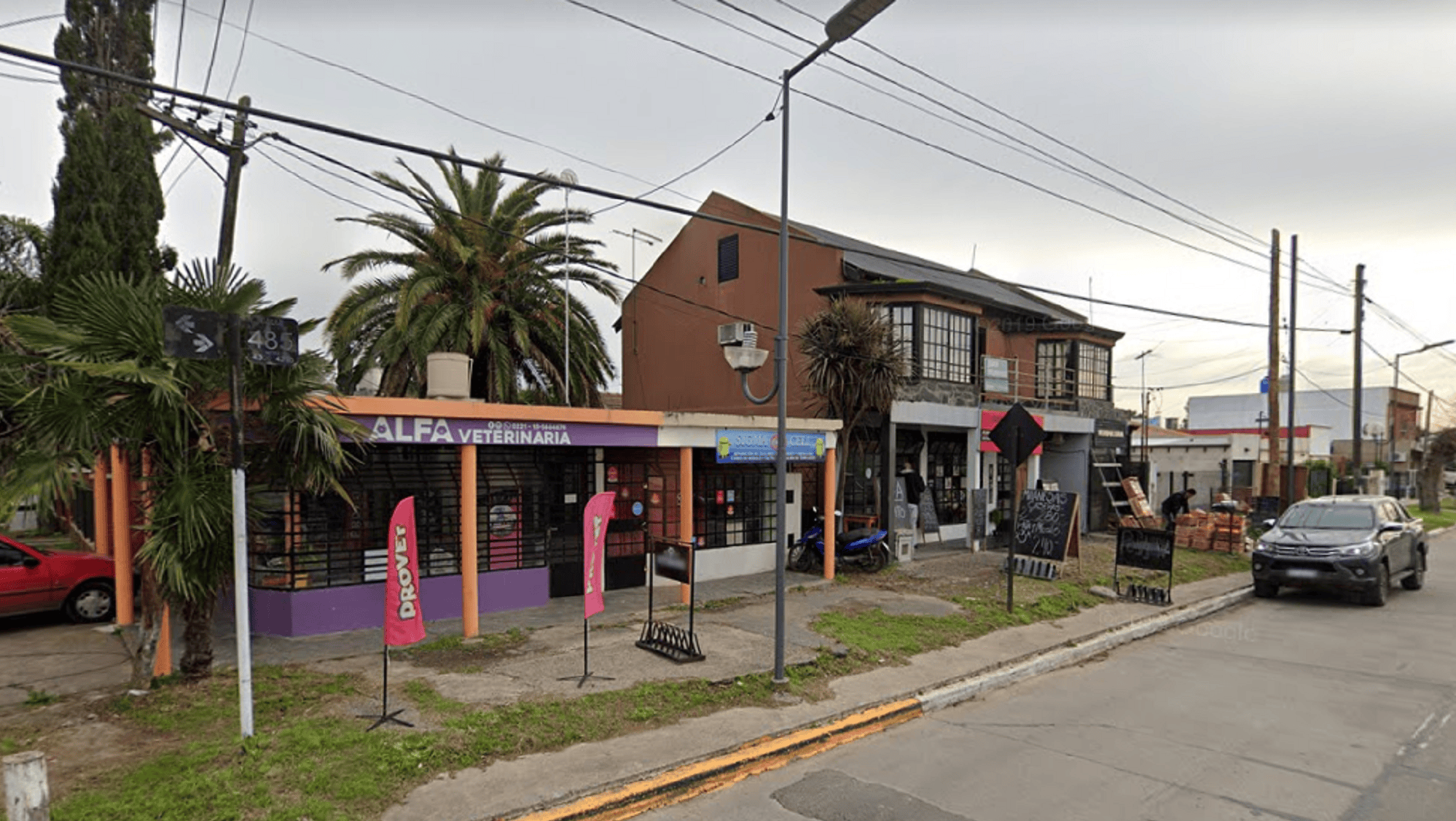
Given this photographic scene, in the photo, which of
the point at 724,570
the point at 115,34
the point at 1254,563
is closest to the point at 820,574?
the point at 724,570

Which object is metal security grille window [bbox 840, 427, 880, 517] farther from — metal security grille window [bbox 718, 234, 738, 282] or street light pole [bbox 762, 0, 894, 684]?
street light pole [bbox 762, 0, 894, 684]

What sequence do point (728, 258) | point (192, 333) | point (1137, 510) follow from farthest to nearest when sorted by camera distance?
point (1137, 510)
point (728, 258)
point (192, 333)

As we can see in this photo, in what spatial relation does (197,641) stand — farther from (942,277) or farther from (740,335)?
(942,277)

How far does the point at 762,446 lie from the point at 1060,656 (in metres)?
5.92

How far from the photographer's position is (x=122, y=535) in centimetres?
960

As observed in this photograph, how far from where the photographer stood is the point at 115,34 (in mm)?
17844

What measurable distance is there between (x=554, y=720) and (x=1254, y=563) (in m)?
13.6

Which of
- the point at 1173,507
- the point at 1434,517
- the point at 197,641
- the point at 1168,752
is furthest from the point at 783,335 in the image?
the point at 1434,517

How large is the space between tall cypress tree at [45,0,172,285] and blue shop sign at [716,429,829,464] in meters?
14.3

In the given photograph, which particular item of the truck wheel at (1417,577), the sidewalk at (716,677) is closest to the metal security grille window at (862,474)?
the sidewalk at (716,677)

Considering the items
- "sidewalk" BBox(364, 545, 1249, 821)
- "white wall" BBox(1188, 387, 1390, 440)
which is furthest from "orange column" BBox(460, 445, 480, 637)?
"white wall" BBox(1188, 387, 1390, 440)

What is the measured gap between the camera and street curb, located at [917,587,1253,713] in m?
8.01

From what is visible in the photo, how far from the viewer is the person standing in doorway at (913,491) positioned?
715 inches

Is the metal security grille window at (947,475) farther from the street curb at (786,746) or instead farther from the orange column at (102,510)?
the orange column at (102,510)
